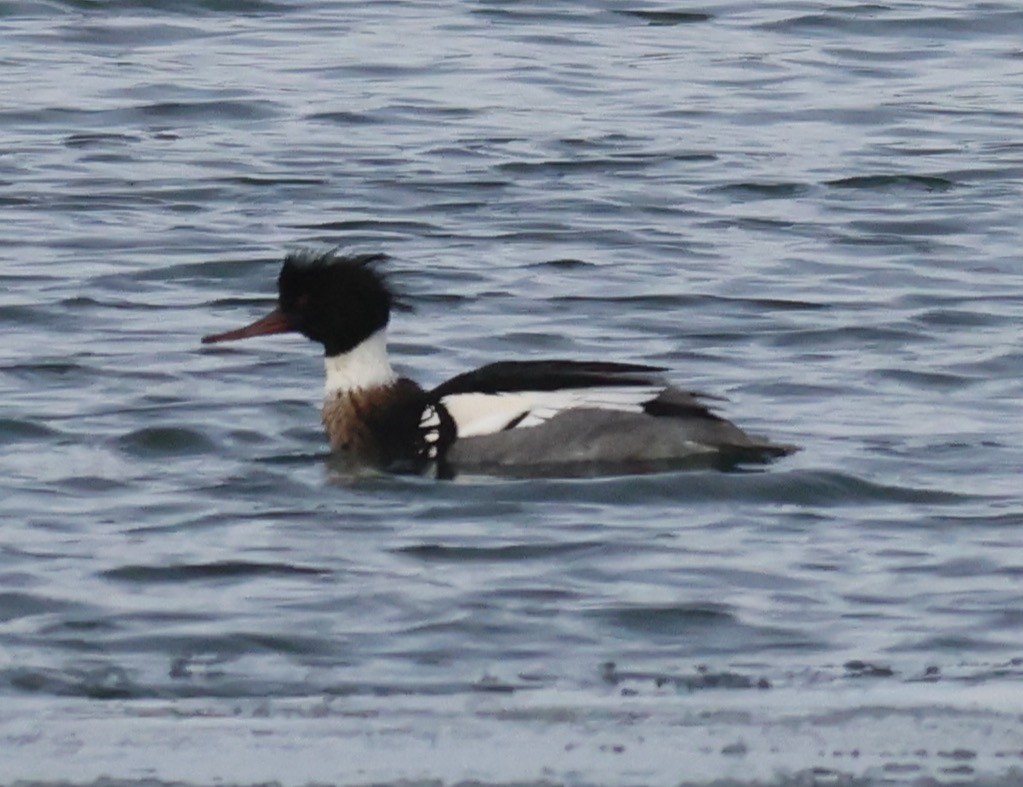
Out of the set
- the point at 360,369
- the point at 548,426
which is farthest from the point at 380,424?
the point at 548,426

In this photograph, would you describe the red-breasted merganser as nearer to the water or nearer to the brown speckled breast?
the brown speckled breast

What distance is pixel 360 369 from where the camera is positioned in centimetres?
1066

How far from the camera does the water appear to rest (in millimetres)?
7074

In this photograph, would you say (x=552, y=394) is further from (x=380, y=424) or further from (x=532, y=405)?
(x=380, y=424)

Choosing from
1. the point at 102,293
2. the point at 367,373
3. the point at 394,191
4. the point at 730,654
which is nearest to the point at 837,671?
the point at 730,654

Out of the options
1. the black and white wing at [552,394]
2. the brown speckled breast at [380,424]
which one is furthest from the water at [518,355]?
the black and white wing at [552,394]

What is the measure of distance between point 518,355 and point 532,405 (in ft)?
5.65

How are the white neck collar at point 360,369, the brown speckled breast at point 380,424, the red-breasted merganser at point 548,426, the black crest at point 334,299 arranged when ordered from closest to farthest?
the red-breasted merganser at point 548,426 < the brown speckled breast at point 380,424 < the white neck collar at point 360,369 < the black crest at point 334,299

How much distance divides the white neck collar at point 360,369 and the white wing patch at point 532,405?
57cm

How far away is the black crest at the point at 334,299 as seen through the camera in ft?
35.2

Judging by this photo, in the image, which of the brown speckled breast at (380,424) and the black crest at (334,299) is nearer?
A: the brown speckled breast at (380,424)

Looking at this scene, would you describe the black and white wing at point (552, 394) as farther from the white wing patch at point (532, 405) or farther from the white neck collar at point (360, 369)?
the white neck collar at point (360, 369)

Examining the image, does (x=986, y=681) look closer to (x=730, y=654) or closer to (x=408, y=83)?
(x=730, y=654)

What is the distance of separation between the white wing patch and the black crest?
757 millimetres
